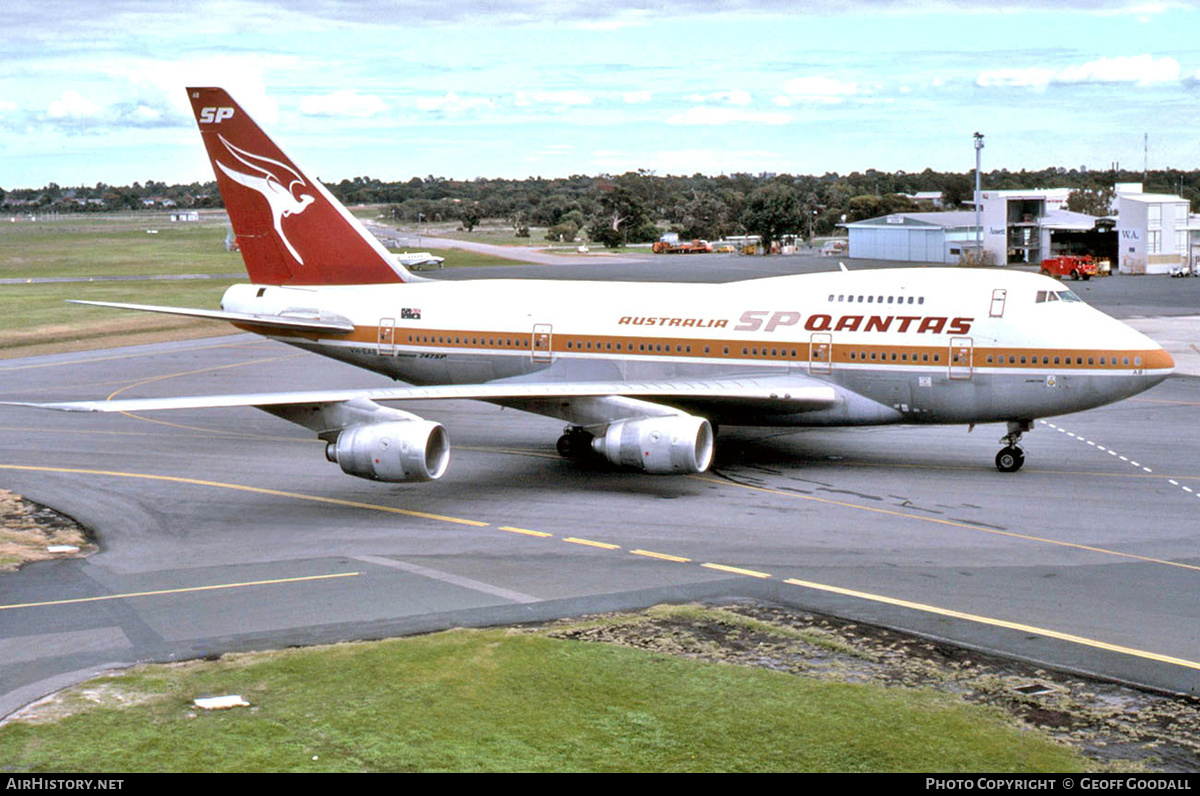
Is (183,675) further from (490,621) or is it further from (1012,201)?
(1012,201)

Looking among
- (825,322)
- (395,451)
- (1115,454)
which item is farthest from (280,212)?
(1115,454)

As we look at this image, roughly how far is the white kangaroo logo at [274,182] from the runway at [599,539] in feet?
25.7

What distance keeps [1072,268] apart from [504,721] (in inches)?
4189

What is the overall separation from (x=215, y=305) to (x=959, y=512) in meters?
70.9

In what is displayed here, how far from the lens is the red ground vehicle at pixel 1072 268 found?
11325cm

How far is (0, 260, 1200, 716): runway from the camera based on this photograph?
23.1 metres

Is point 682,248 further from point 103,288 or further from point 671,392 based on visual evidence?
point 671,392

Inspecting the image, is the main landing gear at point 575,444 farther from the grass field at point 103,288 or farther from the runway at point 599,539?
the grass field at point 103,288

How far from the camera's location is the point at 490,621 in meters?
23.5

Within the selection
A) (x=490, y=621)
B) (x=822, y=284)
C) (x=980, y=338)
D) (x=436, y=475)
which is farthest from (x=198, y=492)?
(x=980, y=338)

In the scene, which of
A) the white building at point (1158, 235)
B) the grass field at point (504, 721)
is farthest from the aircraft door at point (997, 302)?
the white building at point (1158, 235)

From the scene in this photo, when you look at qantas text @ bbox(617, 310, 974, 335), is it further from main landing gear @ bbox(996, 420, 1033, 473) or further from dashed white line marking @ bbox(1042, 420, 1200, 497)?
dashed white line marking @ bbox(1042, 420, 1200, 497)

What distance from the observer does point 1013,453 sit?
36.3m
